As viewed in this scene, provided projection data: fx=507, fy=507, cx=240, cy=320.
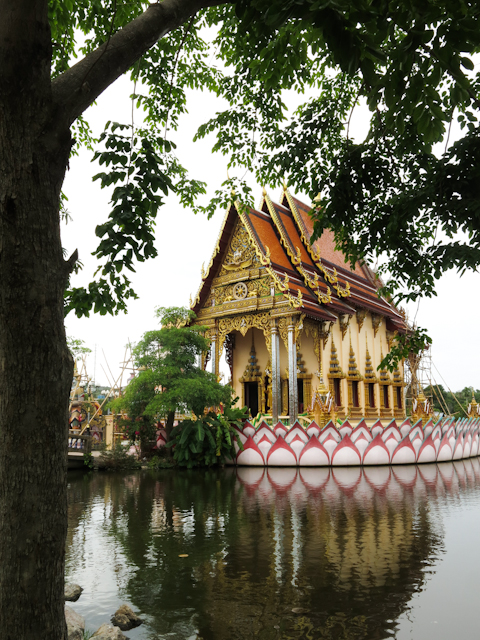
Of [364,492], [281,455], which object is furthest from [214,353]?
[364,492]

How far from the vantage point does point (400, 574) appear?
3932 millimetres

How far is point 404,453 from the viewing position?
1297 centimetres

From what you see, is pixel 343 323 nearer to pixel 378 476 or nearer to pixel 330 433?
pixel 330 433

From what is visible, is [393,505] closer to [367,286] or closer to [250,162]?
[250,162]

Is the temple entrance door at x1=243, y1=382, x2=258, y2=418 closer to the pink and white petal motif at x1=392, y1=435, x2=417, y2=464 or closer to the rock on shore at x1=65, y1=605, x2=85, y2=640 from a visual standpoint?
the pink and white petal motif at x1=392, y1=435, x2=417, y2=464

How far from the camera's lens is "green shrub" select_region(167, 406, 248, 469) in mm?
12281

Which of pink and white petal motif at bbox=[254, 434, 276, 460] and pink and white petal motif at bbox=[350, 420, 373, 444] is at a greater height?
pink and white petal motif at bbox=[350, 420, 373, 444]

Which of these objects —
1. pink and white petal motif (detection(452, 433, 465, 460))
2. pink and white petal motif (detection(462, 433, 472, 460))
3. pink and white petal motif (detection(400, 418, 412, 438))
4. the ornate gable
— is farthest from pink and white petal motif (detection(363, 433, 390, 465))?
the ornate gable

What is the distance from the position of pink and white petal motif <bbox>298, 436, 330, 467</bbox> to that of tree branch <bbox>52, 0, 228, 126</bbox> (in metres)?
10.8

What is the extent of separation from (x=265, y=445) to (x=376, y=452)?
9.09ft

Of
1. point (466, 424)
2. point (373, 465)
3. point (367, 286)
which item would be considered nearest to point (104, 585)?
point (373, 465)

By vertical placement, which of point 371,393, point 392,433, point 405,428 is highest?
point 371,393

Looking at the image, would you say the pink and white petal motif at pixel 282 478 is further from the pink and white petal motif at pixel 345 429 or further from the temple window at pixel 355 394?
the temple window at pixel 355 394

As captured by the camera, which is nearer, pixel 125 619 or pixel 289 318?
Answer: pixel 125 619
